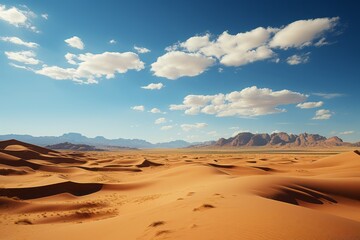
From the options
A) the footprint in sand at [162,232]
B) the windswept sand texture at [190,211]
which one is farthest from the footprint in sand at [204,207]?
the footprint in sand at [162,232]

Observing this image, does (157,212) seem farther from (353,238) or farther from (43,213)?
(43,213)

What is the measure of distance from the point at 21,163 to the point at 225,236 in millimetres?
26389

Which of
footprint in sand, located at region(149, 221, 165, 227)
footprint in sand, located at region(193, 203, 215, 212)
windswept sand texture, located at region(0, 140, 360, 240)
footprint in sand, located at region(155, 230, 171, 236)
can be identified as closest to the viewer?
windswept sand texture, located at region(0, 140, 360, 240)

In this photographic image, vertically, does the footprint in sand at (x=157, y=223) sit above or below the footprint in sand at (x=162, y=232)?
below

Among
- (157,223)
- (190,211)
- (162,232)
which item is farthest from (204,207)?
(162,232)

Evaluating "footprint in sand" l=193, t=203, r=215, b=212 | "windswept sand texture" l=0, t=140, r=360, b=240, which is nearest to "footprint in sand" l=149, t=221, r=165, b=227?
"windswept sand texture" l=0, t=140, r=360, b=240

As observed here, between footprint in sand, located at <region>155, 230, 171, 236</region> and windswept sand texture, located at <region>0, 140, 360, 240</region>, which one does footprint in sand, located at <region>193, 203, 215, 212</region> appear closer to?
windswept sand texture, located at <region>0, 140, 360, 240</region>

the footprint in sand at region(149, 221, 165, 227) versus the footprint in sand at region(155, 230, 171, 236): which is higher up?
the footprint in sand at region(155, 230, 171, 236)

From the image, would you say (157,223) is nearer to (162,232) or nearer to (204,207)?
(162,232)

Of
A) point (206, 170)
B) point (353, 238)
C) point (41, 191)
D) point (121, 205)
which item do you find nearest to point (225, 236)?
point (353, 238)

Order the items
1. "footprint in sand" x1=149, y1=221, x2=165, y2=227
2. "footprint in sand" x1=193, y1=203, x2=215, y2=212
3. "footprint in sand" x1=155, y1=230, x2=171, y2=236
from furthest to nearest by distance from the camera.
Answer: "footprint in sand" x1=193, y1=203, x2=215, y2=212 < "footprint in sand" x1=149, y1=221, x2=165, y2=227 < "footprint in sand" x1=155, y1=230, x2=171, y2=236

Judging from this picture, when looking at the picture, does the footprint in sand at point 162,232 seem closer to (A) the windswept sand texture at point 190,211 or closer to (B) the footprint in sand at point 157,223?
(A) the windswept sand texture at point 190,211

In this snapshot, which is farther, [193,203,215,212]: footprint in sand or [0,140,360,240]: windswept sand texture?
[193,203,215,212]: footprint in sand

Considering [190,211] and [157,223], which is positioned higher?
[190,211]
